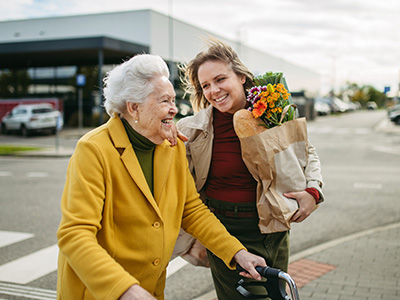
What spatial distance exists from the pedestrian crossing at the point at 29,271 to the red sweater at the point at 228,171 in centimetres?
245

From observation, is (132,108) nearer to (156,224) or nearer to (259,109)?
(156,224)

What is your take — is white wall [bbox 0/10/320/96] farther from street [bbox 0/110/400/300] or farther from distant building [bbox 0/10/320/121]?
street [bbox 0/110/400/300]

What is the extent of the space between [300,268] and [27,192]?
6373mm

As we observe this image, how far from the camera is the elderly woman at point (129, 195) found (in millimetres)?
1916

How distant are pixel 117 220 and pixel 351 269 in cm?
349

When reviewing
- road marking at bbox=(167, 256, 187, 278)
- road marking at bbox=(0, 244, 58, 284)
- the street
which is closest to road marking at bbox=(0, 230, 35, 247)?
the street

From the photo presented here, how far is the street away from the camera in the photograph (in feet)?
15.8

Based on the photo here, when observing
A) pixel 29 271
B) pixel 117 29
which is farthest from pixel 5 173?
pixel 117 29

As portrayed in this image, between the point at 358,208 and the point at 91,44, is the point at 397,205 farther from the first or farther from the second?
the point at 91,44

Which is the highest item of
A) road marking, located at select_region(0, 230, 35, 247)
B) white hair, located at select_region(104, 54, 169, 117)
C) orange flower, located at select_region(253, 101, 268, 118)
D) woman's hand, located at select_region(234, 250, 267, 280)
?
white hair, located at select_region(104, 54, 169, 117)

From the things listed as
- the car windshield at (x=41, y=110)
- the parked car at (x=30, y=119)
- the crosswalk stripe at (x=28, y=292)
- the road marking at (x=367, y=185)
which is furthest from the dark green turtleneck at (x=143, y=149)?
the car windshield at (x=41, y=110)

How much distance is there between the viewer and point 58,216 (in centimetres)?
738

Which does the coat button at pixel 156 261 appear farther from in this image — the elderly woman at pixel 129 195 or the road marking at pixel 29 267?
the road marking at pixel 29 267

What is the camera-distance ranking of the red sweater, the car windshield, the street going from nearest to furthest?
the red sweater < the street < the car windshield
